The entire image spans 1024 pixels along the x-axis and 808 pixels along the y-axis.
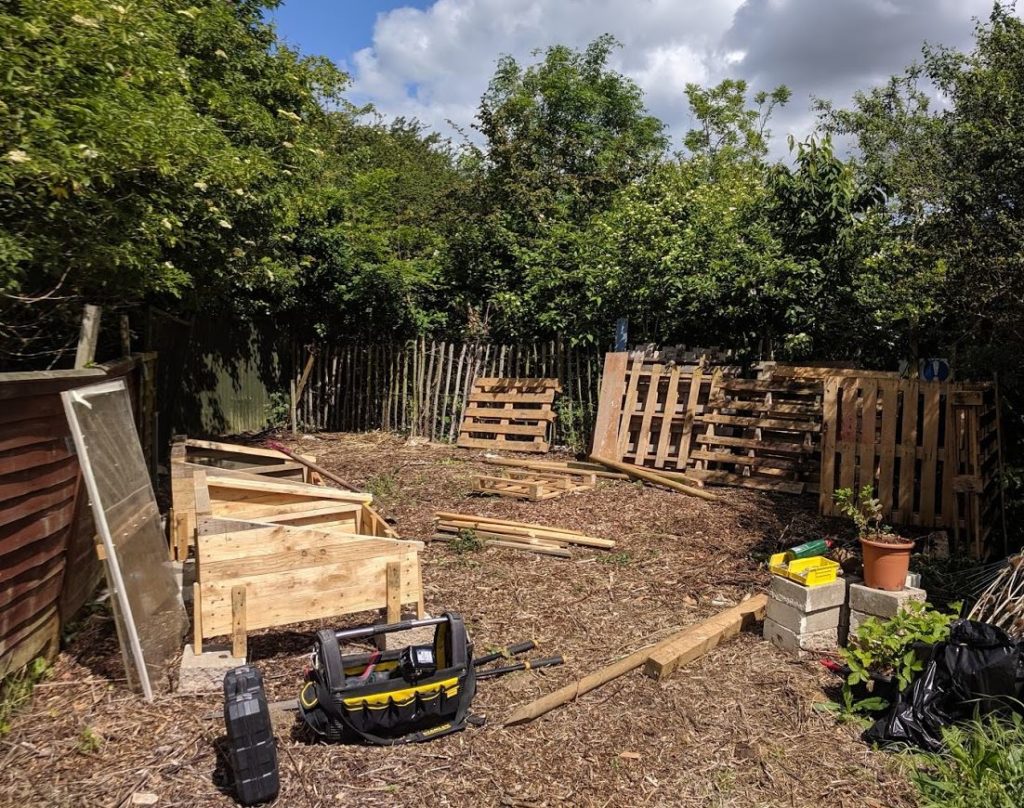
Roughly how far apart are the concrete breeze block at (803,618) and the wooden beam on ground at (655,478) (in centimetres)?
363

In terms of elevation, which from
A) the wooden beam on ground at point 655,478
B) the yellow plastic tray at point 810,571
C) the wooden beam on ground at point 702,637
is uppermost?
the yellow plastic tray at point 810,571

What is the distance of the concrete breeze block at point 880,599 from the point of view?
407cm

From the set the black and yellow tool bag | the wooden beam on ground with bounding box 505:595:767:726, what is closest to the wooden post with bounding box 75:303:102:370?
the black and yellow tool bag

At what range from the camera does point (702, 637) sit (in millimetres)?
4289

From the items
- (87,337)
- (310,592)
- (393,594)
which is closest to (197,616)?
(310,592)

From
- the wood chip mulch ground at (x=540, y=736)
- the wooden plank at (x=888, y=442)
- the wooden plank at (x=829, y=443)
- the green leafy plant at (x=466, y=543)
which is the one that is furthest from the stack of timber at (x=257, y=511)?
the wooden plank at (x=888, y=442)

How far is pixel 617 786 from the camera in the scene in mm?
3080

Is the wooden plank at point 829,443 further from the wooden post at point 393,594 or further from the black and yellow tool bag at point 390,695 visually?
the black and yellow tool bag at point 390,695

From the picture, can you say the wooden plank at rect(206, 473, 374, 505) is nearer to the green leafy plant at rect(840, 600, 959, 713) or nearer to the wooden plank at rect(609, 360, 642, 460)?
the green leafy plant at rect(840, 600, 959, 713)

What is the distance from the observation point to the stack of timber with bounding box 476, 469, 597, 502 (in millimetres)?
8164

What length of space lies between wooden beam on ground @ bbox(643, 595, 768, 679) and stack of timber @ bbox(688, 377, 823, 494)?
12.0 feet

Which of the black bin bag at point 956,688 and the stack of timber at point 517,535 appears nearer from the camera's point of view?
the black bin bag at point 956,688

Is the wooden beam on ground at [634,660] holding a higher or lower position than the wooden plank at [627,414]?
lower

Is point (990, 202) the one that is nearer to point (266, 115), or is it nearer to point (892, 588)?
point (892, 588)
